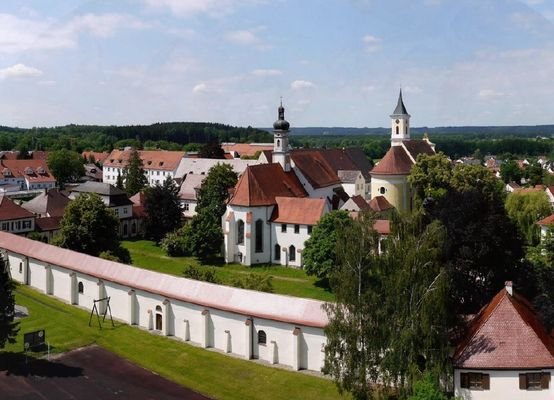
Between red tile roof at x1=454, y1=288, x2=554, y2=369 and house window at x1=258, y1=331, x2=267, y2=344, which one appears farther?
house window at x1=258, y1=331, x2=267, y2=344

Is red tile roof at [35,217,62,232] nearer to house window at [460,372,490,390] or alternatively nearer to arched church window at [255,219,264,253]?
arched church window at [255,219,264,253]

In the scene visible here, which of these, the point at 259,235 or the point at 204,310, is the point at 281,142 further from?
the point at 204,310

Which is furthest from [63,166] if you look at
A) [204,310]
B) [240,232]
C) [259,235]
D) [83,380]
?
[83,380]

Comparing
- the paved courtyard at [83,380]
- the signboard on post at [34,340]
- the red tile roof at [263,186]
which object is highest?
the red tile roof at [263,186]

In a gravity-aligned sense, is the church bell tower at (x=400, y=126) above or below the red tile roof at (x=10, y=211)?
above

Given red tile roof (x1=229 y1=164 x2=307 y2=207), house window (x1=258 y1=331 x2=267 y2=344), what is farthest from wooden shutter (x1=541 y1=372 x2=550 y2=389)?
red tile roof (x1=229 y1=164 x2=307 y2=207)

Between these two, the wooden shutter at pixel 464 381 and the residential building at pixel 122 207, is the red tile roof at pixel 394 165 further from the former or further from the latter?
the wooden shutter at pixel 464 381

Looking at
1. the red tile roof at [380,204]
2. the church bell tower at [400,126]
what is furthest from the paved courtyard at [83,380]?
the church bell tower at [400,126]
